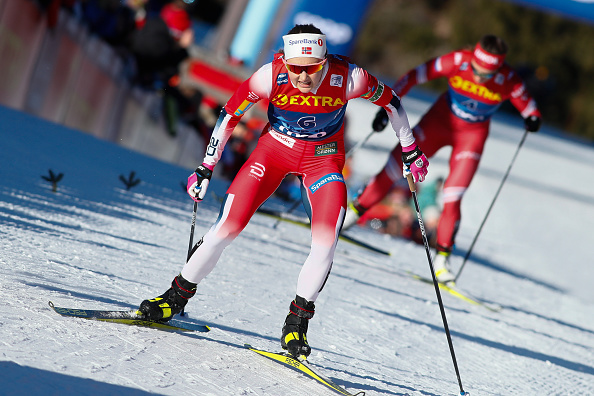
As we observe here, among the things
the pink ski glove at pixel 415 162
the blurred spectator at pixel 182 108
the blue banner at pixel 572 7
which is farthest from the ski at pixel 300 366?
the blue banner at pixel 572 7

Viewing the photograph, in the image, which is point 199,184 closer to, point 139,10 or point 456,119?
point 456,119

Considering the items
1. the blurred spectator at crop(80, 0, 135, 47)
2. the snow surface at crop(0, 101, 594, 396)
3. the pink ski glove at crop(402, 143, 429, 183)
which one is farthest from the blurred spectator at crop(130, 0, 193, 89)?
the pink ski glove at crop(402, 143, 429, 183)

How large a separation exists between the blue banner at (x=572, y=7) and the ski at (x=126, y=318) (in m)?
10.9

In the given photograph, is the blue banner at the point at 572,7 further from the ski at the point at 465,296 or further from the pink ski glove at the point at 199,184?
the pink ski glove at the point at 199,184

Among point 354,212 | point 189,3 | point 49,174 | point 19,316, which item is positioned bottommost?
point 19,316

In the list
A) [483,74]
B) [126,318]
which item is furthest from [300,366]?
[483,74]

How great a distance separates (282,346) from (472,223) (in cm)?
→ 1013

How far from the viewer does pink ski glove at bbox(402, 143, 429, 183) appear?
3.87 m

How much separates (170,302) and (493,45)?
3433mm

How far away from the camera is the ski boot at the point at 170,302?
3.36 meters

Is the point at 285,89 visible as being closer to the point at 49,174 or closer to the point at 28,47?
the point at 49,174

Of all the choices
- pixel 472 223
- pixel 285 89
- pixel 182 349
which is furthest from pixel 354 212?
pixel 472 223

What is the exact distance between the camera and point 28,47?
23.3ft

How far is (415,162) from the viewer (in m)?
3.88
